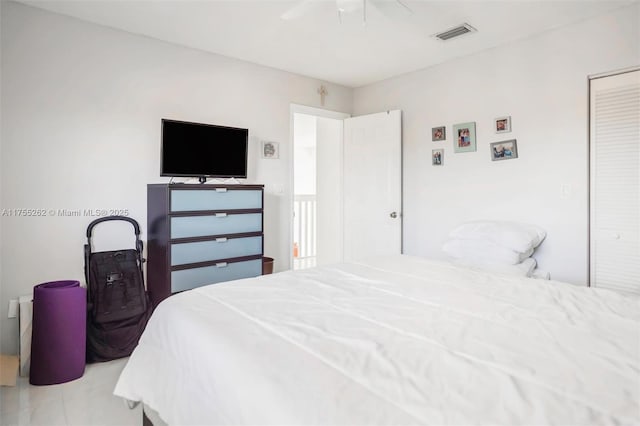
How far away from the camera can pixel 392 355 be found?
104 cm

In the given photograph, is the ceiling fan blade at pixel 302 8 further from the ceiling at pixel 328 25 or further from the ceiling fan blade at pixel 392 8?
the ceiling fan blade at pixel 392 8

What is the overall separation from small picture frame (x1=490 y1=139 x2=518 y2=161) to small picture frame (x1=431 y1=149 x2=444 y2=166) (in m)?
0.51

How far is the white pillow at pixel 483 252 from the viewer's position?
2965 mm

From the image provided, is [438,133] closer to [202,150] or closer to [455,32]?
[455,32]

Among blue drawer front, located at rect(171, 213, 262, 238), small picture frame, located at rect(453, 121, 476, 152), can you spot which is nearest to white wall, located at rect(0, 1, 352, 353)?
blue drawer front, located at rect(171, 213, 262, 238)

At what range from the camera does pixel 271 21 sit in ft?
9.43

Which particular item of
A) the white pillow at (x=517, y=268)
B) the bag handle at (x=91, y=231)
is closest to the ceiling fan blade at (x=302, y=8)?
the bag handle at (x=91, y=231)

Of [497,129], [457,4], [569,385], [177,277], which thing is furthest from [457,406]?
[497,129]

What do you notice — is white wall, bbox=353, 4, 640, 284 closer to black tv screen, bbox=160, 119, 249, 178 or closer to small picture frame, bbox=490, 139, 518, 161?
small picture frame, bbox=490, 139, 518, 161

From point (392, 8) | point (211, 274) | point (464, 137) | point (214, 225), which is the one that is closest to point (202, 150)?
point (214, 225)

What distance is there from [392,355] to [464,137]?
306 cm

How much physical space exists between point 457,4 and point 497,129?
48.2 inches

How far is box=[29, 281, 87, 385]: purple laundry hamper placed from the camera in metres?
2.35

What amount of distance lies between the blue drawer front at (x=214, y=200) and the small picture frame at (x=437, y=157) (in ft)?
6.01
